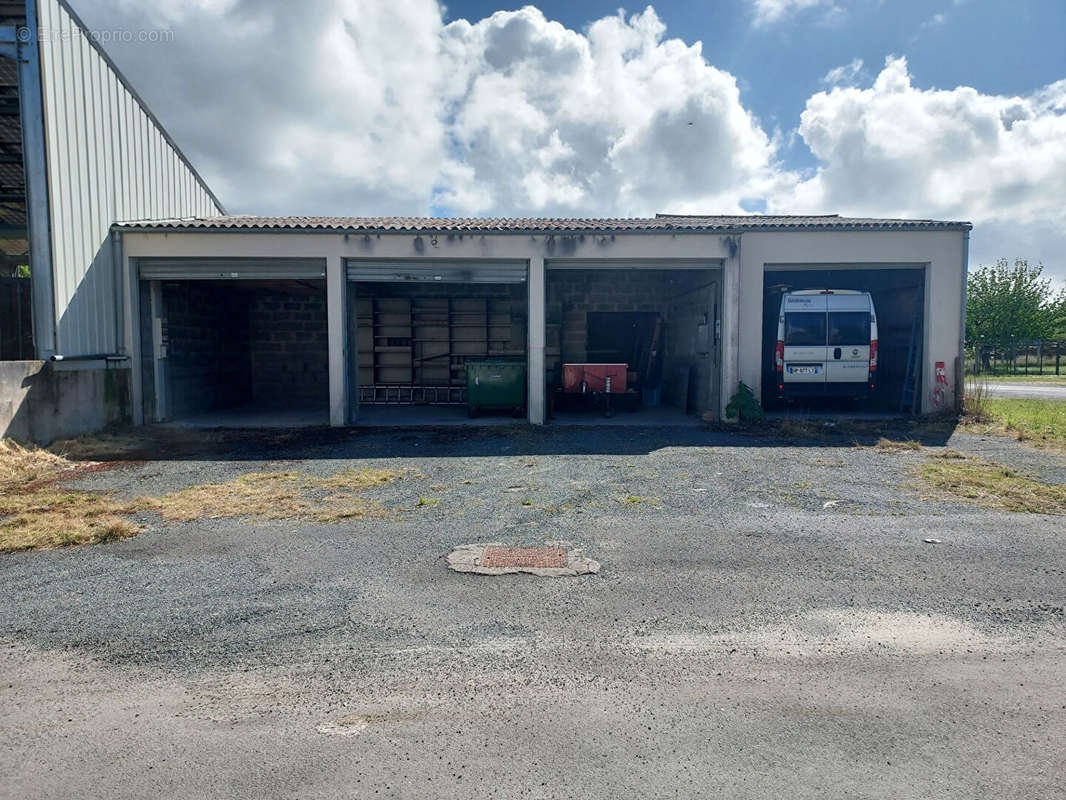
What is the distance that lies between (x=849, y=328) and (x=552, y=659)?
37.5 feet

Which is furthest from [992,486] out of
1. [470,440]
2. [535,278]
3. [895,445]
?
[535,278]

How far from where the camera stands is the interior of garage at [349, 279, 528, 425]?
658 inches

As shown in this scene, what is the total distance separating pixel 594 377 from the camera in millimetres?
13102

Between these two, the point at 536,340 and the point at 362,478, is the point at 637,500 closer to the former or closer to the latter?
the point at 362,478

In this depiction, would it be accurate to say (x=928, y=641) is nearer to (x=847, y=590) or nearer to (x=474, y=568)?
(x=847, y=590)

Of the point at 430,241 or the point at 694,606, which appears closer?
the point at 694,606

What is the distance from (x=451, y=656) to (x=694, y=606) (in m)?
1.53

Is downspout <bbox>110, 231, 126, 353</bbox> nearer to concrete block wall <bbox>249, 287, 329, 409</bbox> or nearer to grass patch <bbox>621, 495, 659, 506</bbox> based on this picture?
concrete block wall <bbox>249, 287, 329, 409</bbox>

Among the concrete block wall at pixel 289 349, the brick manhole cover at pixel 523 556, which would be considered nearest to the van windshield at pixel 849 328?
the brick manhole cover at pixel 523 556

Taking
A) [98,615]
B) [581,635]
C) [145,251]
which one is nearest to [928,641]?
[581,635]

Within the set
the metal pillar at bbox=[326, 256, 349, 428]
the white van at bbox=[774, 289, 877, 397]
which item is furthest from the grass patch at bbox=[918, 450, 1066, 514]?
the metal pillar at bbox=[326, 256, 349, 428]

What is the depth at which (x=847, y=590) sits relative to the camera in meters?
4.13

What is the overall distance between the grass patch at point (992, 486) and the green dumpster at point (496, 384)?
23.3 ft

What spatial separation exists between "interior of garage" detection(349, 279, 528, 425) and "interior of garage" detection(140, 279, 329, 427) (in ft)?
3.79
